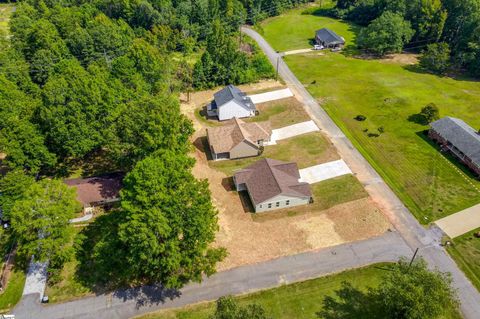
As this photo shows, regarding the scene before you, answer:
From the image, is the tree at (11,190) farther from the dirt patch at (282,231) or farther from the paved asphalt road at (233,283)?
the dirt patch at (282,231)

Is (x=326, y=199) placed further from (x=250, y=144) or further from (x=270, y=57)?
(x=270, y=57)

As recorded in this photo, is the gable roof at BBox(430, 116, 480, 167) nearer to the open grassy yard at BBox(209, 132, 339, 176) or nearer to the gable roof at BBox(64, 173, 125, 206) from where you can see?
the open grassy yard at BBox(209, 132, 339, 176)

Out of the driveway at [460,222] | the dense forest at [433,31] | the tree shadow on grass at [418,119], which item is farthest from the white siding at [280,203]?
the dense forest at [433,31]

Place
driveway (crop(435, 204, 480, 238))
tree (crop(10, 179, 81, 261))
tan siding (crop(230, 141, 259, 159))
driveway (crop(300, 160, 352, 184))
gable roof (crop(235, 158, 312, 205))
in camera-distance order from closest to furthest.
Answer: tree (crop(10, 179, 81, 261)), driveway (crop(435, 204, 480, 238)), gable roof (crop(235, 158, 312, 205)), driveway (crop(300, 160, 352, 184)), tan siding (crop(230, 141, 259, 159))

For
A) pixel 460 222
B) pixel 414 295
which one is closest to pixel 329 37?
pixel 460 222

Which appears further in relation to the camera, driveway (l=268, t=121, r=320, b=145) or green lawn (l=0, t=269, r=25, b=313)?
driveway (l=268, t=121, r=320, b=145)

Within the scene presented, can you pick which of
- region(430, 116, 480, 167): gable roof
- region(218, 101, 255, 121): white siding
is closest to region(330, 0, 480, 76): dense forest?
region(430, 116, 480, 167): gable roof
